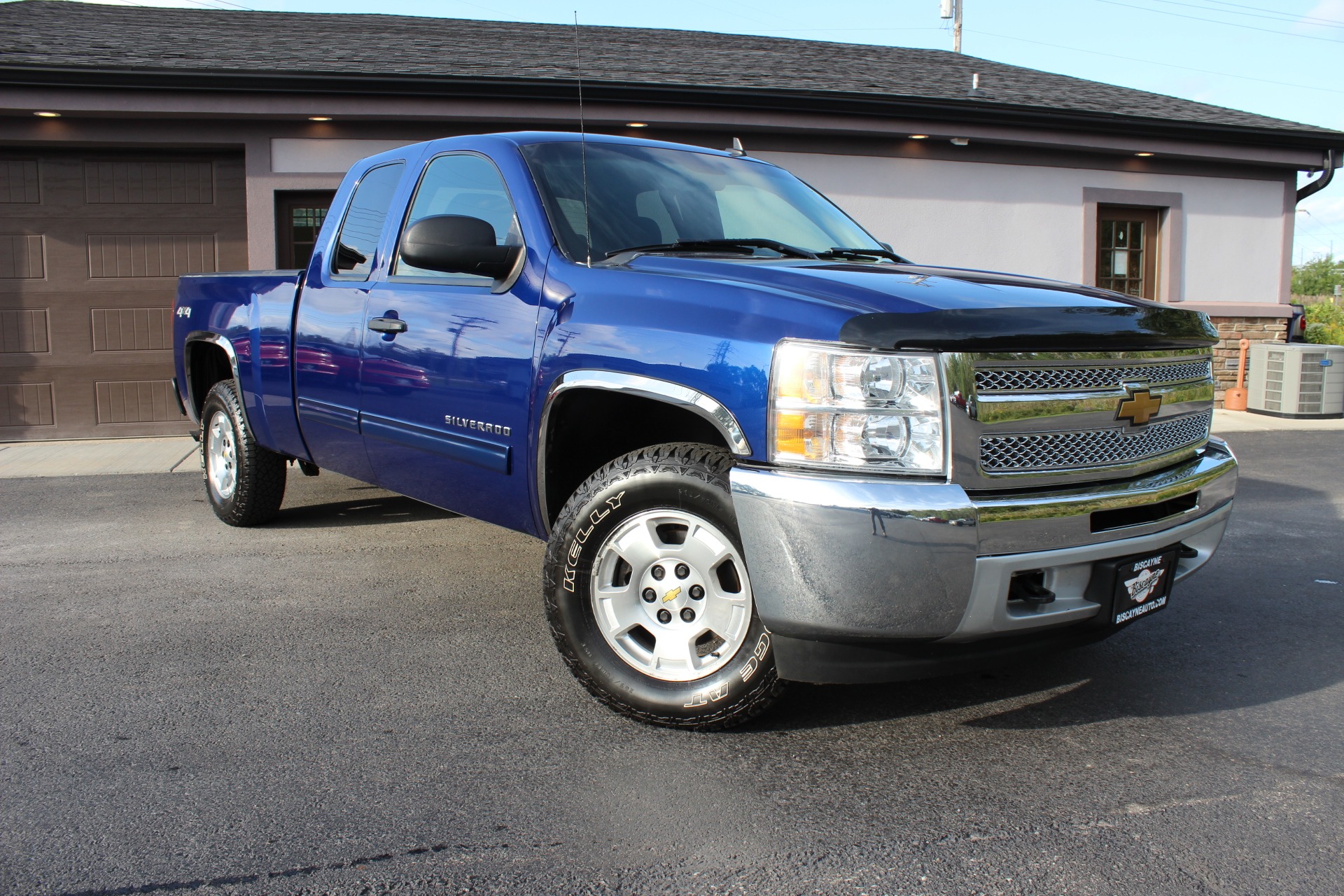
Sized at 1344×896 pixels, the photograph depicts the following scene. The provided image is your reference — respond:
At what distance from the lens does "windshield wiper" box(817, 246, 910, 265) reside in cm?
411

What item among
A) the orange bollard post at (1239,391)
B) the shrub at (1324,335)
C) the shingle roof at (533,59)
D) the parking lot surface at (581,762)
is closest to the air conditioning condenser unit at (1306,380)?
the orange bollard post at (1239,391)

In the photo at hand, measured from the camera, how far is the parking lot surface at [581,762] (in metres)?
2.44

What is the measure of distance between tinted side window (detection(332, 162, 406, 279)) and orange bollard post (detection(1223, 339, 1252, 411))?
11.6 m

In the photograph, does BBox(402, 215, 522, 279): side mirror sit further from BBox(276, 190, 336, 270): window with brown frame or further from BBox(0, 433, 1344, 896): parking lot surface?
BBox(276, 190, 336, 270): window with brown frame

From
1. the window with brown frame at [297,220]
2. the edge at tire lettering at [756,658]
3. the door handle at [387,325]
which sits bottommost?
the edge at tire lettering at [756,658]

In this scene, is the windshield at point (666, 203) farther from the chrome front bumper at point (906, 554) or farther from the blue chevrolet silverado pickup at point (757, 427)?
the chrome front bumper at point (906, 554)

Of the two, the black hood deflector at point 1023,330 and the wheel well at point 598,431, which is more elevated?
the black hood deflector at point 1023,330

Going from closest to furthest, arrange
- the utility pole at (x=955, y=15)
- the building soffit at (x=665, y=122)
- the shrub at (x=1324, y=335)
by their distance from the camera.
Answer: the building soffit at (x=665, y=122) < the shrub at (x=1324, y=335) < the utility pole at (x=955, y=15)

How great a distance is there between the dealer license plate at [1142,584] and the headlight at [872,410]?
0.69 m

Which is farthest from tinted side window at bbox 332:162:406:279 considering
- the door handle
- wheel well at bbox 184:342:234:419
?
wheel well at bbox 184:342:234:419

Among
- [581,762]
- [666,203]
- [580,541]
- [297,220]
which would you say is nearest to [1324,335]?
[297,220]

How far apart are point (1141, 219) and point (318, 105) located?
988cm

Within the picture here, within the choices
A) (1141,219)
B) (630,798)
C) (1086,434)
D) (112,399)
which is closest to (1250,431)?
(1141,219)

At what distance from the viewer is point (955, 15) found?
3572 centimetres
